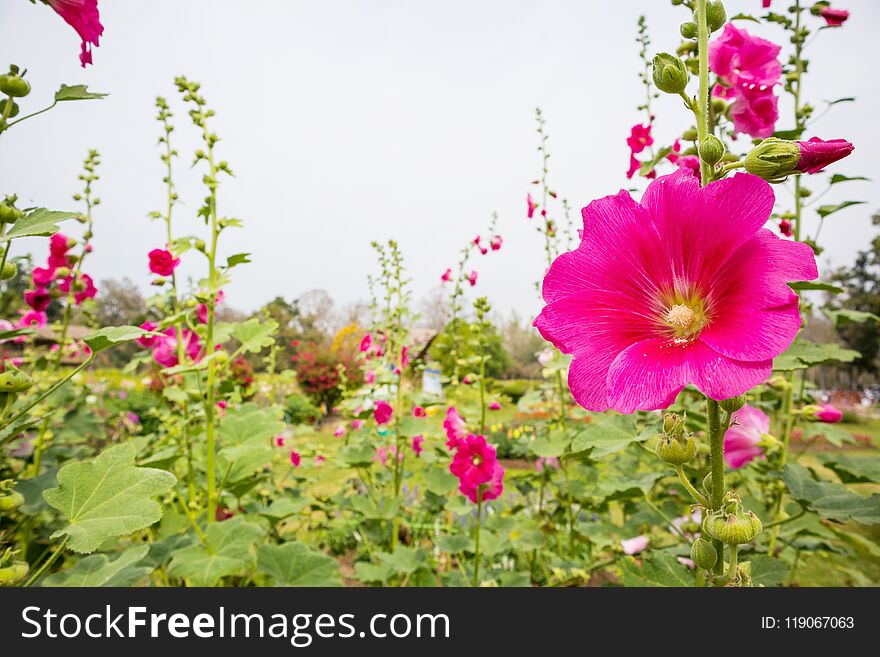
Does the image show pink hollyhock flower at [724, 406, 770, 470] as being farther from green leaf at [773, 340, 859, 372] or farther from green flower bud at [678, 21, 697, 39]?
green flower bud at [678, 21, 697, 39]

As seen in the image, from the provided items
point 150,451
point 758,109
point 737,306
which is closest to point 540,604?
point 737,306

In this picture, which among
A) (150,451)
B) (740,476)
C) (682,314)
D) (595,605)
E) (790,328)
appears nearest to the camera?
(790,328)

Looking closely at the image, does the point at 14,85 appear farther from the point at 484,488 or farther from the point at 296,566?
the point at 484,488

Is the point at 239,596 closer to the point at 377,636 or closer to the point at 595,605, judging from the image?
the point at 377,636

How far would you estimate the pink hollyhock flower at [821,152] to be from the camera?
1.93ft

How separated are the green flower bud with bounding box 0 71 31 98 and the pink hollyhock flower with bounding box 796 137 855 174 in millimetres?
1283

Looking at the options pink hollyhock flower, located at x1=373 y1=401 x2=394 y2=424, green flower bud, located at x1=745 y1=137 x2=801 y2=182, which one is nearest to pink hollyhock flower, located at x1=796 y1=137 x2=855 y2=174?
green flower bud, located at x1=745 y1=137 x2=801 y2=182

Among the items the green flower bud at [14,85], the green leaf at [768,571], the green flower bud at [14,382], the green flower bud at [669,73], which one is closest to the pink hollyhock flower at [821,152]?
the green flower bud at [669,73]

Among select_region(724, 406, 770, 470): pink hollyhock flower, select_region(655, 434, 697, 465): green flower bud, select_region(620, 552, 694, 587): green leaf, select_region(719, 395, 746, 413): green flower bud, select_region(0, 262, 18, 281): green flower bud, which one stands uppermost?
select_region(0, 262, 18, 281): green flower bud

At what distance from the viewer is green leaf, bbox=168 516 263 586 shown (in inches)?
50.5

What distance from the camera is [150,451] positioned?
232cm

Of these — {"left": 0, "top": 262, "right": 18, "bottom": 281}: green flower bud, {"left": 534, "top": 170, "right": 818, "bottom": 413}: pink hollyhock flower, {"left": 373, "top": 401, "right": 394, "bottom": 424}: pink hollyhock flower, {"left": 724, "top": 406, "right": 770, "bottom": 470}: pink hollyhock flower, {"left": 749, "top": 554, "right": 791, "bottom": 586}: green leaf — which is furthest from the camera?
{"left": 373, "top": 401, "right": 394, "bottom": 424}: pink hollyhock flower

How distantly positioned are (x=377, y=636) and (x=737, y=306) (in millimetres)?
871

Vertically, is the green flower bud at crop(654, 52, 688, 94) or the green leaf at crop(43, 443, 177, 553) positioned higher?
the green flower bud at crop(654, 52, 688, 94)
